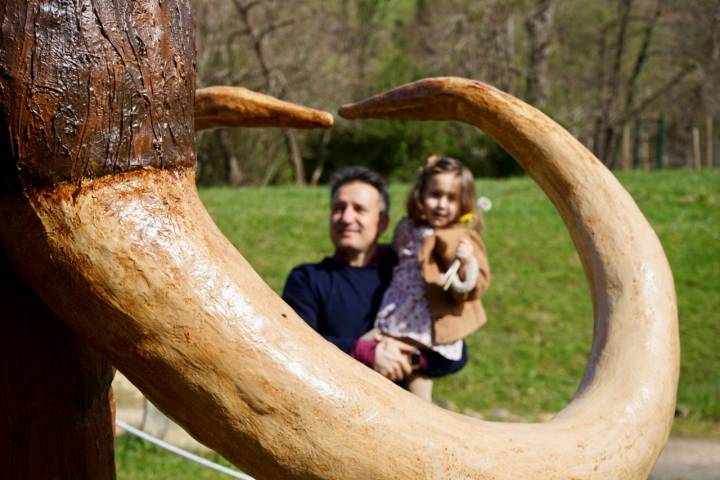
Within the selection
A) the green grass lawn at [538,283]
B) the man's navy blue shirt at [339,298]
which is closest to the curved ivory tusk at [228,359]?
the man's navy blue shirt at [339,298]

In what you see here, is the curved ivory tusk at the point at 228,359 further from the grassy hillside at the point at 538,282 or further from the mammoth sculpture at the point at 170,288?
the grassy hillside at the point at 538,282

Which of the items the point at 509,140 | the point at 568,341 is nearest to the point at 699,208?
the point at 568,341

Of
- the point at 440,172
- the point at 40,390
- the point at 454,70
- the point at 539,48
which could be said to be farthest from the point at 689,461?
the point at 454,70

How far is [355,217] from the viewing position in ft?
9.42

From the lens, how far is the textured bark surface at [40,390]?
1.10m

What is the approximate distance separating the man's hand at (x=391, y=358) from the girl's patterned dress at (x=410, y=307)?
7.1 inches

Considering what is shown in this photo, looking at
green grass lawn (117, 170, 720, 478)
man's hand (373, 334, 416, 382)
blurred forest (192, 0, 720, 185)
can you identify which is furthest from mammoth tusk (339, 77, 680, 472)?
blurred forest (192, 0, 720, 185)

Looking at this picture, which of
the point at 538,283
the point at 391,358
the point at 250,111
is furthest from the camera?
the point at 538,283

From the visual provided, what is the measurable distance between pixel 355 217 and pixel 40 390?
1.81 meters

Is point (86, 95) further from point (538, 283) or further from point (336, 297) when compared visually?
point (538, 283)

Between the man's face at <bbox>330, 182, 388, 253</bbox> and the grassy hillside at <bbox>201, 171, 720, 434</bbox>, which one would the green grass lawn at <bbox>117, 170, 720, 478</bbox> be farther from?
the man's face at <bbox>330, 182, 388, 253</bbox>

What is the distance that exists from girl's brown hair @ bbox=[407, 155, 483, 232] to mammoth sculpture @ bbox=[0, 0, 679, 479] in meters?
2.08

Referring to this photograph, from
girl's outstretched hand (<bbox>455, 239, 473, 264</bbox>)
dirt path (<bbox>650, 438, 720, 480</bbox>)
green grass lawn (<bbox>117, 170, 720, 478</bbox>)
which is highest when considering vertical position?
girl's outstretched hand (<bbox>455, 239, 473, 264</bbox>)

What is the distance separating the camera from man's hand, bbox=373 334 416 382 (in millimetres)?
2646
